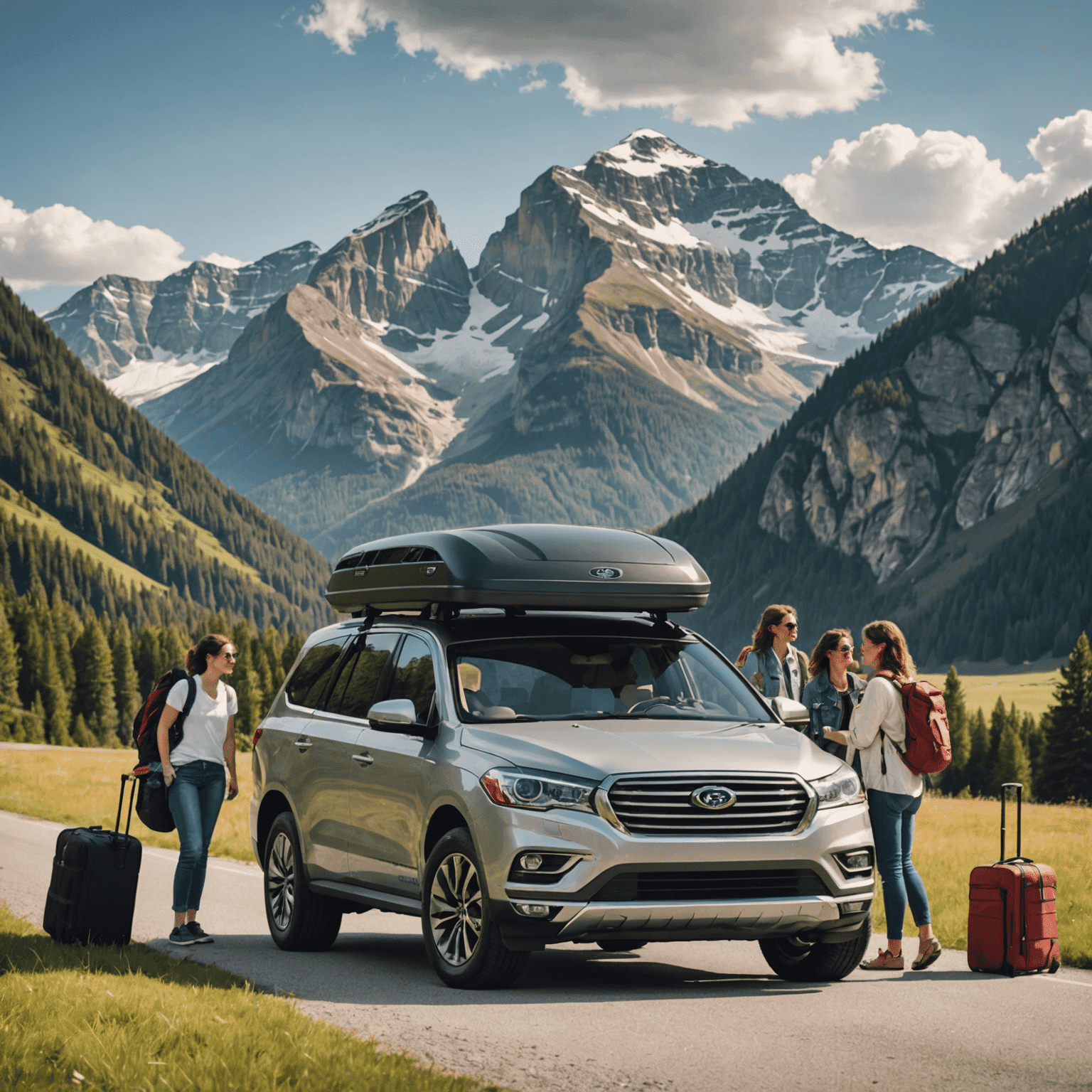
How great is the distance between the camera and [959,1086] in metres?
6.33

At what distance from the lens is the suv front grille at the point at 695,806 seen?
790 centimetres

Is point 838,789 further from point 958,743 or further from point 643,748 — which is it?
point 958,743

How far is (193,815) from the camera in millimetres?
10625

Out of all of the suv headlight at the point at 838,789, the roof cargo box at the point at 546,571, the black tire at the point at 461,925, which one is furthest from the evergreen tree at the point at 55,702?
the suv headlight at the point at 838,789

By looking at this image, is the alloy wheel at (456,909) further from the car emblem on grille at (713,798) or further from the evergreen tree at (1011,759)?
the evergreen tree at (1011,759)

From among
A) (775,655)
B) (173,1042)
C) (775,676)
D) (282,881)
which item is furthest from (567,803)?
(775,655)

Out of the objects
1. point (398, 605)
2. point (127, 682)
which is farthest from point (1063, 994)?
point (127, 682)

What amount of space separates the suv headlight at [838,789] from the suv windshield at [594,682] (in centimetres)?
85

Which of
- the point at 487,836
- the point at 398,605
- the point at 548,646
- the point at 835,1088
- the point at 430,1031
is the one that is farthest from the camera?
the point at 398,605

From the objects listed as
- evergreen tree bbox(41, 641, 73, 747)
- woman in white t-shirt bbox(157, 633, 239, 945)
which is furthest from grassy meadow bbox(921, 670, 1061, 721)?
woman in white t-shirt bbox(157, 633, 239, 945)

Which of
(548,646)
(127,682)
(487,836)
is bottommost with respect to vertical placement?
(127,682)

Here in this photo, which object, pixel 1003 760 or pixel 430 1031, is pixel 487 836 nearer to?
pixel 430 1031

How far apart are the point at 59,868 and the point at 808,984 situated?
5.08 meters

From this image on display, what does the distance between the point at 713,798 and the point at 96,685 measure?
118609 millimetres
